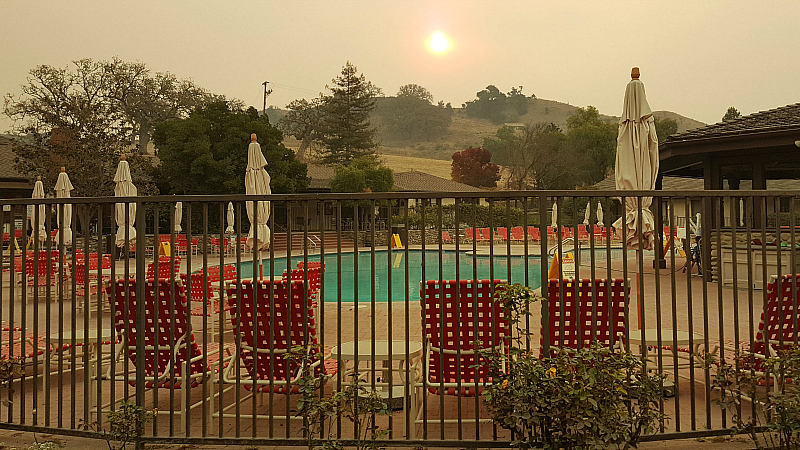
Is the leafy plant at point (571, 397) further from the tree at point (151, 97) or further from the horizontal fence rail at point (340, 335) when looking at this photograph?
the tree at point (151, 97)

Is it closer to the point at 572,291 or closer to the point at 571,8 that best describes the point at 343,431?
the point at 572,291

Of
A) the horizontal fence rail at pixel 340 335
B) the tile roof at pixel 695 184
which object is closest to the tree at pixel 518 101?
the tile roof at pixel 695 184

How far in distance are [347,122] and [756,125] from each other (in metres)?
50.2

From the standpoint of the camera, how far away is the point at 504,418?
119 inches

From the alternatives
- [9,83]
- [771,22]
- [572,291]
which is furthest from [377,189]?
[771,22]

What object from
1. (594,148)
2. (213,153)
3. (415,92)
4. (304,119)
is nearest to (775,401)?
(213,153)

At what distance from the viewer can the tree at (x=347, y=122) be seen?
196ft

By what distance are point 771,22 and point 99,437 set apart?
7866cm

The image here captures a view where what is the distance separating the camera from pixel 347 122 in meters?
60.4

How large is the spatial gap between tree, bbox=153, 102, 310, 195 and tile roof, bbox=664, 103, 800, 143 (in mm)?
23349

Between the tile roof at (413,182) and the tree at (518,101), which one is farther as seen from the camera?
the tree at (518,101)

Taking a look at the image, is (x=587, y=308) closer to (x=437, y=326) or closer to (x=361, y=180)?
(x=437, y=326)

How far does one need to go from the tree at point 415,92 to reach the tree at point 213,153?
80.7 m

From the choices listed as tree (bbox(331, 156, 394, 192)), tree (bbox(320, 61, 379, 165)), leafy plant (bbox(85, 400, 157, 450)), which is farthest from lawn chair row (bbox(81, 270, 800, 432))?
tree (bbox(320, 61, 379, 165))
